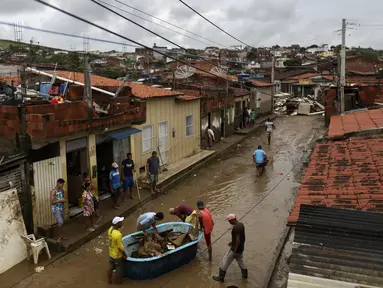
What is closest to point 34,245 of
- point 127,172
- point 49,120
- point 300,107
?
point 49,120

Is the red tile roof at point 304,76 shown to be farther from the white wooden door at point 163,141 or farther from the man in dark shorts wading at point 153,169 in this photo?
the man in dark shorts wading at point 153,169

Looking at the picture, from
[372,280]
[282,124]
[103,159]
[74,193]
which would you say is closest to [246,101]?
[282,124]

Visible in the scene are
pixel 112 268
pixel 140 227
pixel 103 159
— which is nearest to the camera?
pixel 112 268

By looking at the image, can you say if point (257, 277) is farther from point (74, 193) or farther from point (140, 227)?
point (74, 193)

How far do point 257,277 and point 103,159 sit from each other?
24.7ft

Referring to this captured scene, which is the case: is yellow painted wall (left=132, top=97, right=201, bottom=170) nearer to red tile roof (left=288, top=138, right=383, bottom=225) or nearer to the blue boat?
the blue boat

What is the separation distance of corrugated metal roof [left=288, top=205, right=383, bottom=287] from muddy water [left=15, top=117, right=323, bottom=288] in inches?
138

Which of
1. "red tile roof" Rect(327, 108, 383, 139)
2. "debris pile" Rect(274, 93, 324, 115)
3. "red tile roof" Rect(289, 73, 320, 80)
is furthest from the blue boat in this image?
"red tile roof" Rect(289, 73, 320, 80)

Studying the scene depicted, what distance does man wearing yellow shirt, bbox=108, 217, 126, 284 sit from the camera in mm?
8406

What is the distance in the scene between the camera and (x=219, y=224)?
12.7m

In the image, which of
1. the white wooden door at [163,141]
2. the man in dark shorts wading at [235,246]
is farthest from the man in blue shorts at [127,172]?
the man in dark shorts wading at [235,246]

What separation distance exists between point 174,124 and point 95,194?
7.16m

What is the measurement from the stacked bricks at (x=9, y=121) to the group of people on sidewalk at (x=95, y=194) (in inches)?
70.4

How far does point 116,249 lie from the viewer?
8.51 meters
